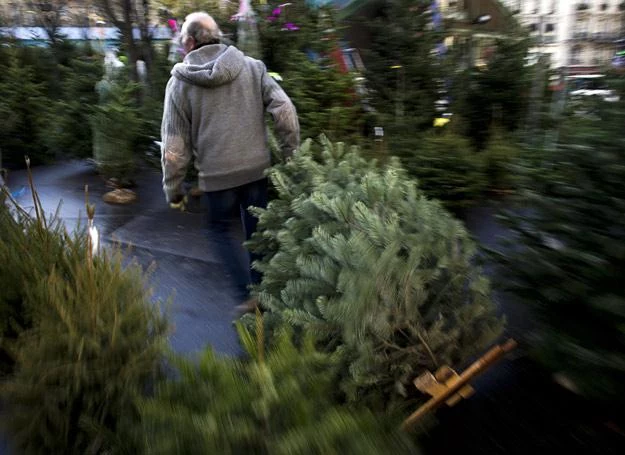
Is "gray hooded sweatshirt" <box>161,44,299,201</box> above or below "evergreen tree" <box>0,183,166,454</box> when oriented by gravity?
above

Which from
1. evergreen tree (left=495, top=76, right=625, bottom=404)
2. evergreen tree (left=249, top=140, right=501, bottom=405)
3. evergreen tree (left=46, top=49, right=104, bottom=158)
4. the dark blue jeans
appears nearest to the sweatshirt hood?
the dark blue jeans

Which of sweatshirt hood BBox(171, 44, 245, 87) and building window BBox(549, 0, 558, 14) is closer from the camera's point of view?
sweatshirt hood BBox(171, 44, 245, 87)

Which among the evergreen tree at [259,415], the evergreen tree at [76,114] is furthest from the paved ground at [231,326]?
the evergreen tree at [259,415]

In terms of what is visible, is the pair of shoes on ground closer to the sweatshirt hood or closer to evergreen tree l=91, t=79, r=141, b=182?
the sweatshirt hood

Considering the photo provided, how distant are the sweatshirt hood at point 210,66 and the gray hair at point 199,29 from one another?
0.19ft

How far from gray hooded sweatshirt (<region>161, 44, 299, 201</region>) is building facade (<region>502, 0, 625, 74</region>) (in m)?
1.89

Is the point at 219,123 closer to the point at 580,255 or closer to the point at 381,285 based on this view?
the point at 381,285

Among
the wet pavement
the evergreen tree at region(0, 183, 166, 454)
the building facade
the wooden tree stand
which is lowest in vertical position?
the wet pavement

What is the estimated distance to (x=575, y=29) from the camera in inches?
169

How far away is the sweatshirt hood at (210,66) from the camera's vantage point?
3418mm

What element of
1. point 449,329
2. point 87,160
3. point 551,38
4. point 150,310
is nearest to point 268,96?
point 150,310

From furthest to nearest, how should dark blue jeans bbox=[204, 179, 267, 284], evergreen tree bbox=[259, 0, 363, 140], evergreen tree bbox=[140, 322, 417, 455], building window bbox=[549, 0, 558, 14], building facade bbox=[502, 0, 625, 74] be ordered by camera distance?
evergreen tree bbox=[259, 0, 363, 140] < building window bbox=[549, 0, 558, 14] < dark blue jeans bbox=[204, 179, 267, 284] < building facade bbox=[502, 0, 625, 74] < evergreen tree bbox=[140, 322, 417, 455]

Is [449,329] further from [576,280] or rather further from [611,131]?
[611,131]

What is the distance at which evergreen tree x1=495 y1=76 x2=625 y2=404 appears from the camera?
1.91m
